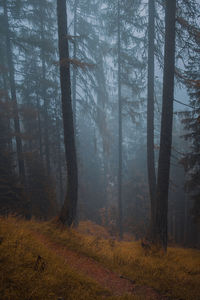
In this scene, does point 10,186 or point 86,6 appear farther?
point 86,6

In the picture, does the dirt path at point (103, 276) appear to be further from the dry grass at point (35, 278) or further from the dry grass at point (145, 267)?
the dry grass at point (35, 278)

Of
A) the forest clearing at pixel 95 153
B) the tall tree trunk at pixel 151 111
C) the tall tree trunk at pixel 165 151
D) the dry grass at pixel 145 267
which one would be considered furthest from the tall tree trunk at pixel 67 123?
the tall tree trunk at pixel 151 111

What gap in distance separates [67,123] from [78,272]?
429 cm

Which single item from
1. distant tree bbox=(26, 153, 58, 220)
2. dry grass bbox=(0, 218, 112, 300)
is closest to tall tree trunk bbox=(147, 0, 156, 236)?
dry grass bbox=(0, 218, 112, 300)

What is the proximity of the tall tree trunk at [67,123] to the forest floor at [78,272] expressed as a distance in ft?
2.31

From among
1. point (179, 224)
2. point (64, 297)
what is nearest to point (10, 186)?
point (64, 297)

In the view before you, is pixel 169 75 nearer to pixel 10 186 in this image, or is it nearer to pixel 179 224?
pixel 10 186

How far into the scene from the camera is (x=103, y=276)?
348cm

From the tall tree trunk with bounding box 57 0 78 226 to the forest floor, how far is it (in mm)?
705

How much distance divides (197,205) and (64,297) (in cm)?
951

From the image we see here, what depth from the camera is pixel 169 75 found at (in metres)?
5.55

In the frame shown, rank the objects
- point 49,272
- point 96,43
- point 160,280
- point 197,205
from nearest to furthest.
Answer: point 49,272 < point 160,280 < point 197,205 < point 96,43

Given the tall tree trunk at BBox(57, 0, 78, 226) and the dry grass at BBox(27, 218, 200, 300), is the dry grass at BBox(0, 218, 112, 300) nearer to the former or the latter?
the dry grass at BBox(27, 218, 200, 300)

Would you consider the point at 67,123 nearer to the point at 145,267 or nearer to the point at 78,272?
the point at 78,272
